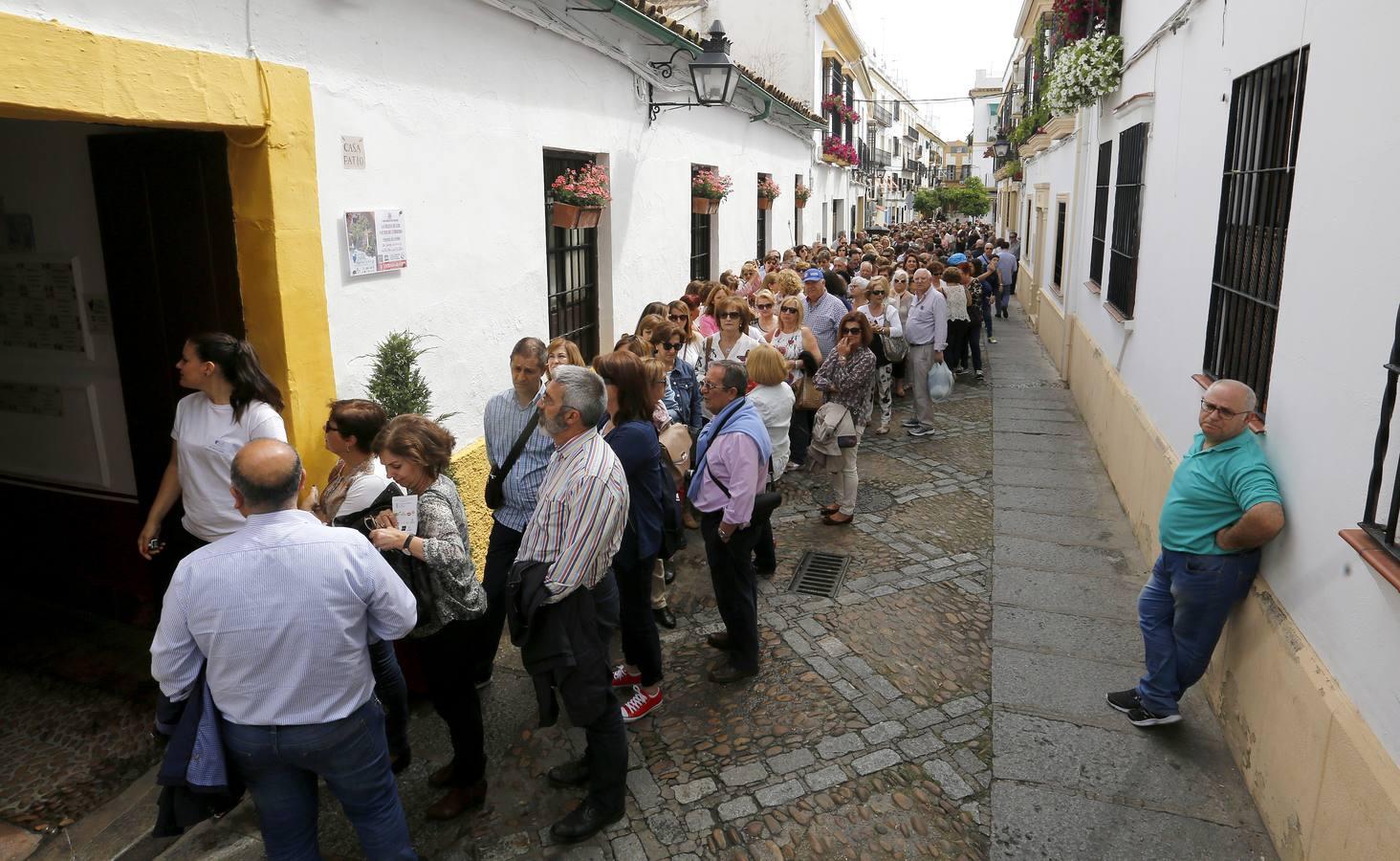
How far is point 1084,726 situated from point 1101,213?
7692 millimetres

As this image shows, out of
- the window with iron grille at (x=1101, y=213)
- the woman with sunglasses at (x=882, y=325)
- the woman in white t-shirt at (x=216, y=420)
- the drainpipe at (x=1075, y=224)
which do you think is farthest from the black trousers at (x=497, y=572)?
the drainpipe at (x=1075, y=224)

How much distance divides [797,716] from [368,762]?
7.21 feet

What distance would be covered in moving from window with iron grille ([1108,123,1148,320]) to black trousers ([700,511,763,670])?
16.4 ft

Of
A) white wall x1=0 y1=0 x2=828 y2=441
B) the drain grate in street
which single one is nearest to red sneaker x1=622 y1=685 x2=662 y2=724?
the drain grate in street

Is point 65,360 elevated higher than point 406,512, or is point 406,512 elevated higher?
point 65,360

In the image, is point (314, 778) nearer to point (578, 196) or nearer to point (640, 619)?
point (640, 619)

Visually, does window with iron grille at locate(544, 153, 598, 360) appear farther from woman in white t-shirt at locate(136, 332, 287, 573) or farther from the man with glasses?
the man with glasses

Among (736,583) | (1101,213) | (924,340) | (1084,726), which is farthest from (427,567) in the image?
(1101,213)

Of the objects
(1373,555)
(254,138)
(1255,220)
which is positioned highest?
(254,138)

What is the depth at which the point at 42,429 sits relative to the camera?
5.24 metres

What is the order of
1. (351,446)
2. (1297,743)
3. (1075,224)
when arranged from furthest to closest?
(1075,224), (351,446), (1297,743)

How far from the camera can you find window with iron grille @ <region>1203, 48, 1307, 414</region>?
4.11 meters

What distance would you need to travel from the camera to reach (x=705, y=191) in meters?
10.3

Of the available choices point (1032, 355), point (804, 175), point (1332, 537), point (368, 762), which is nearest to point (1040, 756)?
point (1332, 537)
